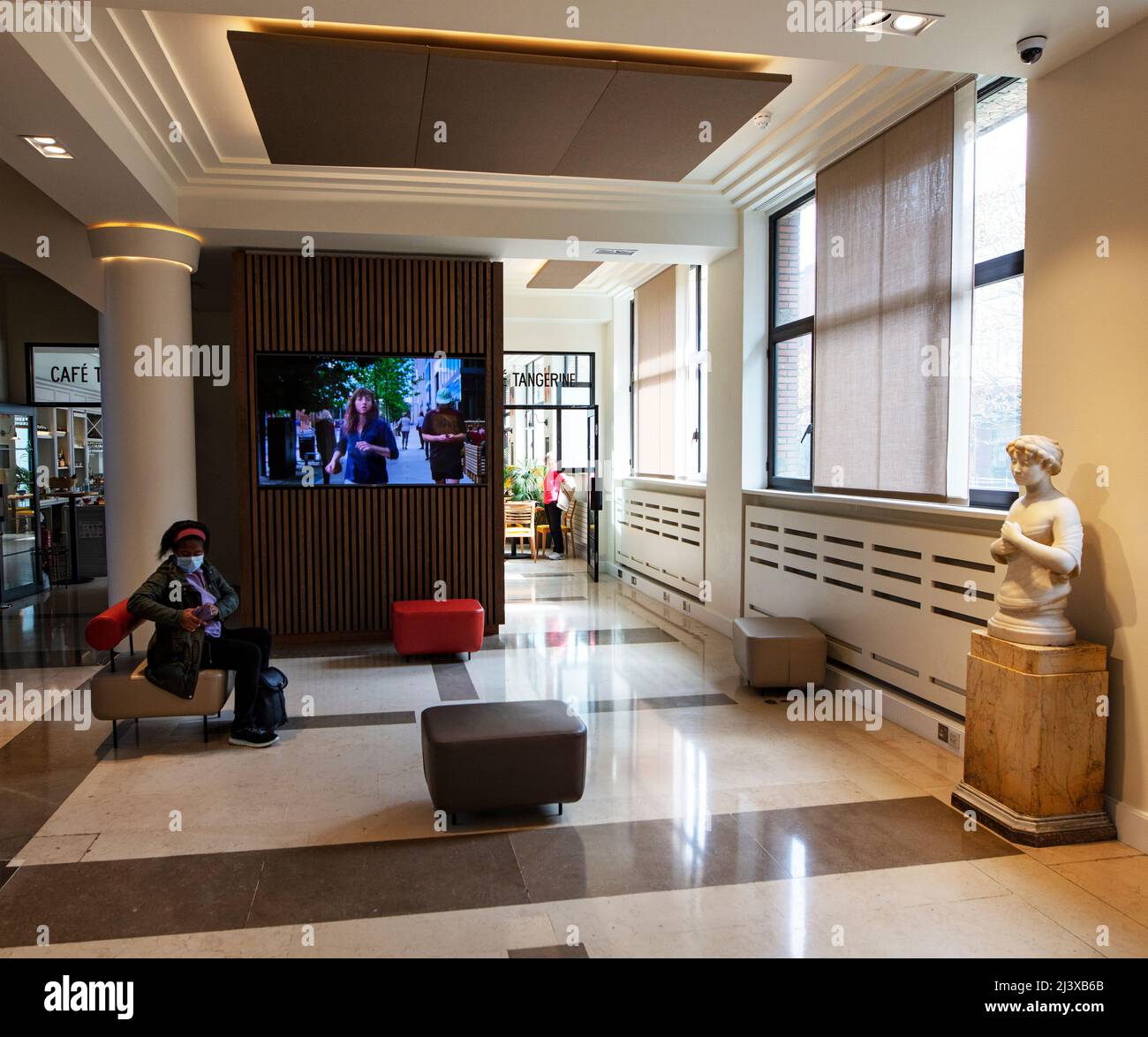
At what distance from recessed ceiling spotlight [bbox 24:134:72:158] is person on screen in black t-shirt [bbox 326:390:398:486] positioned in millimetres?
3198

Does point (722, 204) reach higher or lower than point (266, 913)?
higher

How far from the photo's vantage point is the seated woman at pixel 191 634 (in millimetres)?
5152

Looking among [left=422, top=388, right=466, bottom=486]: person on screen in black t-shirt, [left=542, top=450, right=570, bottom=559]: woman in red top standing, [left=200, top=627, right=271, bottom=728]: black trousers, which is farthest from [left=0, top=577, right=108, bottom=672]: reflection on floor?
[left=542, top=450, right=570, bottom=559]: woman in red top standing

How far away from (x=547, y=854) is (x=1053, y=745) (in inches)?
86.3

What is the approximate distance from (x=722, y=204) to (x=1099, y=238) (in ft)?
13.6

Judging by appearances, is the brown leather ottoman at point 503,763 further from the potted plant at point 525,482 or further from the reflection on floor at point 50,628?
the potted plant at point 525,482

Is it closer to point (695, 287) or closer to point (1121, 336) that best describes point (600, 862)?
point (1121, 336)

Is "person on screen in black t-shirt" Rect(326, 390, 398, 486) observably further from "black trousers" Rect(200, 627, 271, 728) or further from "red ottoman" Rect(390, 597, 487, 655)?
"black trousers" Rect(200, 627, 271, 728)

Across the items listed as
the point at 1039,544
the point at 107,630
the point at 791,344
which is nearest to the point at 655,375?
the point at 791,344

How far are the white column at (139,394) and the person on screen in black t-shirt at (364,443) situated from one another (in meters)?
1.34

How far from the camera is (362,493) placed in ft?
26.9

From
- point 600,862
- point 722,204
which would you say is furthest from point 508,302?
point 600,862

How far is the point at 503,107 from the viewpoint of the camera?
5.41 metres

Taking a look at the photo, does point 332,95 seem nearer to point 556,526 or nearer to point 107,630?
point 107,630
